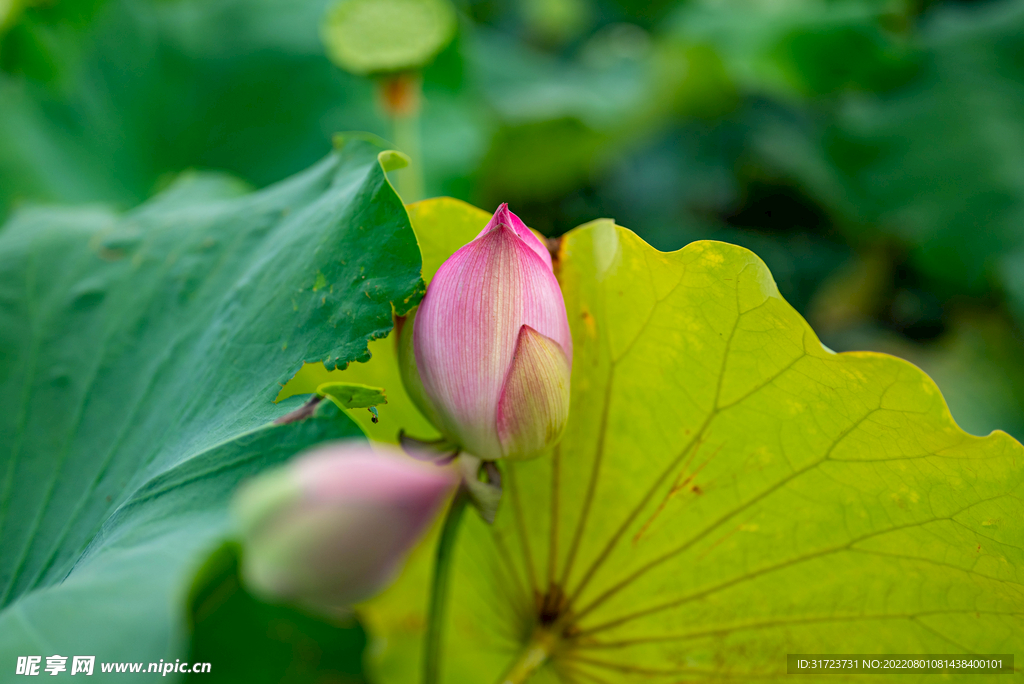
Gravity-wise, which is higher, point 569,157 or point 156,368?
point 156,368

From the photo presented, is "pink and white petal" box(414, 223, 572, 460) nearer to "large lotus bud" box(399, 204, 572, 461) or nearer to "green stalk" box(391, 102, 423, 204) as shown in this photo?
"large lotus bud" box(399, 204, 572, 461)

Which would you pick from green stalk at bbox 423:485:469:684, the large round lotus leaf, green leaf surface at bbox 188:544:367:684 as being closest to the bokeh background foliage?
green leaf surface at bbox 188:544:367:684

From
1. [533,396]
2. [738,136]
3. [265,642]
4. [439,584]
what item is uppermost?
[533,396]

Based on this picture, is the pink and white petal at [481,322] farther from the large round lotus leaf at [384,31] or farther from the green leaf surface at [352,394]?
the large round lotus leaf at [384,31]

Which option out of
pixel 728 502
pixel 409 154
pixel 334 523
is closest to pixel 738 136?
pixel 409 154

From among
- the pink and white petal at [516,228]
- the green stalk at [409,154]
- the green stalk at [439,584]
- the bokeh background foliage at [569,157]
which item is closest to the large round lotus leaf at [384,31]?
the green stalk at [409,154]

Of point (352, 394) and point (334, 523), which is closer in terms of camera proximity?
point (334, 523)

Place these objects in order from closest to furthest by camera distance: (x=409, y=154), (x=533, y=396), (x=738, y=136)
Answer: (x=533, y=396)
(x=409, y=154)
(x=738, y=136)

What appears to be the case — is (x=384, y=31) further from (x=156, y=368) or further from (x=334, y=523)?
(x=334, y=523)
